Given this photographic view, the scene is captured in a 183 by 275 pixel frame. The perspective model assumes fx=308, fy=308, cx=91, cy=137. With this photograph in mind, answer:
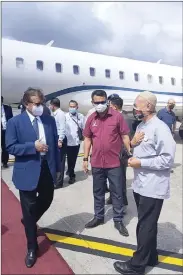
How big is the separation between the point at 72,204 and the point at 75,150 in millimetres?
1610

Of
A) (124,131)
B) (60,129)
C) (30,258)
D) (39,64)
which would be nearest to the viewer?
(30,258)

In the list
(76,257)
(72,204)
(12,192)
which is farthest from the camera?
(12,192)

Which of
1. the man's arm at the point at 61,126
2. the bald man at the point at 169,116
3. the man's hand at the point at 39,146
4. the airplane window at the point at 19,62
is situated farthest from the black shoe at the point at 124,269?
the airplane window at the point at 19,62

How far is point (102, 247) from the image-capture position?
4141 millimetres

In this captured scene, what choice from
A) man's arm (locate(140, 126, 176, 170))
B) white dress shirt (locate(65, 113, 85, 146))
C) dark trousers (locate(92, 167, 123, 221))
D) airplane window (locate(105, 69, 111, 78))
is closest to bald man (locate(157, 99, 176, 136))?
white dress shirt (locate(65, 113, 85, 146))

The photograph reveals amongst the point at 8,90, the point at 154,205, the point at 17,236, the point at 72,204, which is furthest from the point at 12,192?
the point at 8,90

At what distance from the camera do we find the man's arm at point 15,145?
359 cm

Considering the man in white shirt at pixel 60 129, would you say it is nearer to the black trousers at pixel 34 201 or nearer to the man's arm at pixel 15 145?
the black trousers at pixel 34 201

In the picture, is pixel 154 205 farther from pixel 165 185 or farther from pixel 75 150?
pixel 75 150

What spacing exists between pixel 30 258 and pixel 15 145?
4.48 ft

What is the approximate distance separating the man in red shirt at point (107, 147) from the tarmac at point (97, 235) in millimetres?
244

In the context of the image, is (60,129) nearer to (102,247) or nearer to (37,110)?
(37,110)

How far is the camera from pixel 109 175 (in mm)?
4688

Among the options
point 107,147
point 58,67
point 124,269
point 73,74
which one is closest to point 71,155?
point 107,147
